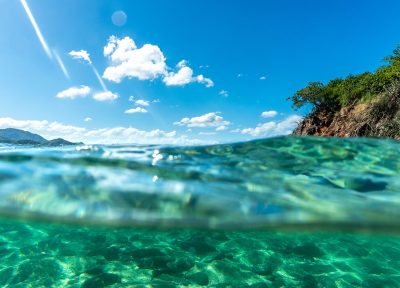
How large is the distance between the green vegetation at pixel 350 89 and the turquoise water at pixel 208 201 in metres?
18.0

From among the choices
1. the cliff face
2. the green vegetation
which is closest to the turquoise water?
the cliff face

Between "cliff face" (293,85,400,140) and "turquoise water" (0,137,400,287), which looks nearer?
"turquoise water" (0,137,400,287)

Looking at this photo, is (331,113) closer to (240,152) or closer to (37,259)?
(240,152)

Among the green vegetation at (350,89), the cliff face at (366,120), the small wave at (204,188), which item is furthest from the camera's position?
the green vegetation at (350,89)

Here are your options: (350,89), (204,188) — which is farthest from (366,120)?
(204,188)

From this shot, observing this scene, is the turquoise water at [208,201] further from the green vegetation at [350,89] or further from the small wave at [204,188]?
the green vegetation at [350,89]

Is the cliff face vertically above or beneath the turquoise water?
above

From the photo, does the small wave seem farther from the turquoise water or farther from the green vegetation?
the green vegetation

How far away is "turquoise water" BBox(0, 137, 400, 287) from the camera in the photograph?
6051 millimetres

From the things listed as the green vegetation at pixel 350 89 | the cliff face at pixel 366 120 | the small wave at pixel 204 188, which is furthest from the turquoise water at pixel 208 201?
the green vegetation at pixel 350 89

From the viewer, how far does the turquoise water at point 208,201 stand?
6051mm

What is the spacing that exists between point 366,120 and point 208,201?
2014cm

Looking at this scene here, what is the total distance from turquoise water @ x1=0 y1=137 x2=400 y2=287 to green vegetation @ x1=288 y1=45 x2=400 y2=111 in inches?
708

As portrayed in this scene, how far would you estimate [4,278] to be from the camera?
28.0 ft
